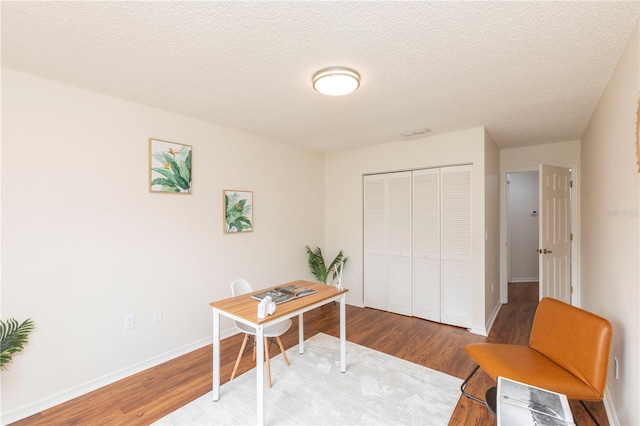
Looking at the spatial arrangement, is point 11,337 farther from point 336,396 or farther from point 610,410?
point 610,410

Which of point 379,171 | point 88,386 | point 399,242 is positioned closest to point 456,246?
point 399,242

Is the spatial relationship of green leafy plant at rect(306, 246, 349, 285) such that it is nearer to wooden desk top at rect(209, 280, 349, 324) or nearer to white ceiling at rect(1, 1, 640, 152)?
wooden desk top at rect(209, 280, 349, 324)

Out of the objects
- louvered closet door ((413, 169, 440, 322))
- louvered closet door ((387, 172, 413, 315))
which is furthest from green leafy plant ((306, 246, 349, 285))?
louvered closet door ((413, 169, 440, 322))

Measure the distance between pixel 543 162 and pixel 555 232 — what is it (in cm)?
115

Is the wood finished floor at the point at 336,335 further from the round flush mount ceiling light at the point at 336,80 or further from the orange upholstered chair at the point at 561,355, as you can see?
the round flush mount ceiling light at the point at 336,80

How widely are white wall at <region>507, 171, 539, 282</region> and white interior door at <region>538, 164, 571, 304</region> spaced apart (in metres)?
2.17

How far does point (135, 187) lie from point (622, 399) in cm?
385

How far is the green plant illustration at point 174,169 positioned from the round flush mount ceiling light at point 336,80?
5.25 ft

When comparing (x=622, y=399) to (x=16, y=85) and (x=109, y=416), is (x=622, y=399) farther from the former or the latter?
(x=16, y=85)

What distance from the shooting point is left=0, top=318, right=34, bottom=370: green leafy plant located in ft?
5.79

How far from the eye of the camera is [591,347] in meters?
1.66

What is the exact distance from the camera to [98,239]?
2.32 m

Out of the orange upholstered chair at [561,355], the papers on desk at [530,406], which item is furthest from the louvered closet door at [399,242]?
the papers on desk at [530,406]

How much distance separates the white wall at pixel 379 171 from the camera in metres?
3.30
